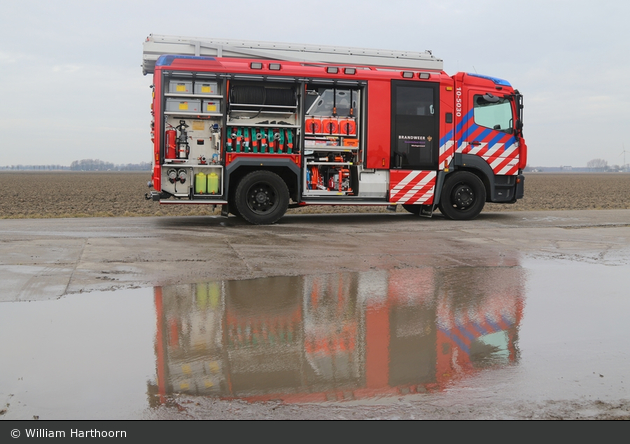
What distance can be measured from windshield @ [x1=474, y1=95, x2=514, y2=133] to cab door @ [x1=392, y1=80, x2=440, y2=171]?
112cm

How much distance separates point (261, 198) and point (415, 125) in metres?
3.67

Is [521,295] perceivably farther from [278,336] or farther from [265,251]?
[265,251]

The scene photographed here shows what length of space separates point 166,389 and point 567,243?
8.20m

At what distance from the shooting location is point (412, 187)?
46.4 feet

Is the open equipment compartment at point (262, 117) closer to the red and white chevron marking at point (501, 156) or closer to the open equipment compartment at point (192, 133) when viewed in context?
the open equipment compartment at point (192, 133)

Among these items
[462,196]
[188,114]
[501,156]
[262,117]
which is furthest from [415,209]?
[188,114]

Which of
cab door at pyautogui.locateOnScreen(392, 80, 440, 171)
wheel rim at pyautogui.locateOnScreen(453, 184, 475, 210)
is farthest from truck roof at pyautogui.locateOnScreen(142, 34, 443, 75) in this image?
Result: wheel rim at pyautogui.locateOnScreen(453, 184, 475, 210)

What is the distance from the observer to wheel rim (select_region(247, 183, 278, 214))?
43.0ft

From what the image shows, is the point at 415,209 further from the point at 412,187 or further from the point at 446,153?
the point at 446,153

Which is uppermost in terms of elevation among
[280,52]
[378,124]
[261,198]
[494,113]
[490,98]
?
[280,52]

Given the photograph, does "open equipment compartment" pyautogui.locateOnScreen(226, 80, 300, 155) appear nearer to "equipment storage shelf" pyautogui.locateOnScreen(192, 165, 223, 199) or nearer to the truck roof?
"equipment storage shelf" pyautogui.locateOnScreen(192, 165, 223, 199)

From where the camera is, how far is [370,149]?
13703mm

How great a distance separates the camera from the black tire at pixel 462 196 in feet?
47.6

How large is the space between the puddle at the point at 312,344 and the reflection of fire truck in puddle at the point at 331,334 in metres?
0.02
